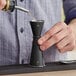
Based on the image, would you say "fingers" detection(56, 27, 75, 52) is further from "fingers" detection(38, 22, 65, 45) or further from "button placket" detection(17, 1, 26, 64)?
"button placket" detection(17, 1, 26, 64)

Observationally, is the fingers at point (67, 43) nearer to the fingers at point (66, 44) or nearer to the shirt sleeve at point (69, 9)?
the fingers at point (66, 44)

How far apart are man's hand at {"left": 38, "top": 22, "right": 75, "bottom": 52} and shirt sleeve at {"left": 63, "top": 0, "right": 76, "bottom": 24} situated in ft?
0.60

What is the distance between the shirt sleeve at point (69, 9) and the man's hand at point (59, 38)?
184 mm

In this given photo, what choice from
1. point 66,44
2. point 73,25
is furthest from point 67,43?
point 73,25

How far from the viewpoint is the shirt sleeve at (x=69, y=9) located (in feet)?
4.53

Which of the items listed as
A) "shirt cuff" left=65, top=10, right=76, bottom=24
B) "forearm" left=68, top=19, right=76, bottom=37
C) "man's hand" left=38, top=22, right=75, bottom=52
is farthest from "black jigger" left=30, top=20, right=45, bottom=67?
"shirt cuff" left=65, top=10, right=76, bottom=24

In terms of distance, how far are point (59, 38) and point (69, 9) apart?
330 millimetres

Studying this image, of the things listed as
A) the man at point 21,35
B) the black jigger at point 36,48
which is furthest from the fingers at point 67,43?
the black jigger at point 36,48

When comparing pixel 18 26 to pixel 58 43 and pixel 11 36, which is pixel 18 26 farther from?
pixel 58 43

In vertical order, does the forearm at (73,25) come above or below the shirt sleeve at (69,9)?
below

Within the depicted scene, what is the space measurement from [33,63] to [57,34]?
5.9 inches

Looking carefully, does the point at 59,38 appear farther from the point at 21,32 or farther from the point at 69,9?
the point at 69,9

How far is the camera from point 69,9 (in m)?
A: 1.42

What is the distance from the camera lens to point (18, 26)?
4.02 ft
